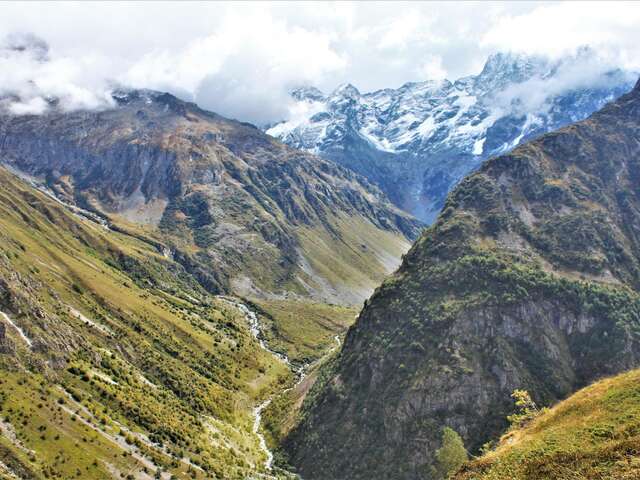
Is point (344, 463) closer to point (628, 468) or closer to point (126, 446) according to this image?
point (126, 446)

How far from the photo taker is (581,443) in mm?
79312

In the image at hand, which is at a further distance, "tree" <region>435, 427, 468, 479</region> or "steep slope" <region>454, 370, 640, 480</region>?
"tree" <region>435, 427, 468, 479</region>

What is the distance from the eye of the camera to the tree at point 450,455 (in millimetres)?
158750

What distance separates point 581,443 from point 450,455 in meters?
88.9

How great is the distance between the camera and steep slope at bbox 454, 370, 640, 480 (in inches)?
2773

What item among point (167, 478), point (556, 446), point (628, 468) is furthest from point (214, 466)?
point (628, 468)

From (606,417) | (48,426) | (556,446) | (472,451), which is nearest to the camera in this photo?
(556,446)

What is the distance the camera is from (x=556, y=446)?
264 ft

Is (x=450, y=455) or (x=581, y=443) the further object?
(x=450, y=455)

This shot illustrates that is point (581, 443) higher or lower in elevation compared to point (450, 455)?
higher

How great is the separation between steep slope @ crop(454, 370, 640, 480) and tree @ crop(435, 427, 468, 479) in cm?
6035

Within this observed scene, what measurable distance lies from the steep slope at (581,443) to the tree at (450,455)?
60349 millimetres

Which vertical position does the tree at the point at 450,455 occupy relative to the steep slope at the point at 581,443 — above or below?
below

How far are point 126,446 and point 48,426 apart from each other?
26551 mm
